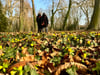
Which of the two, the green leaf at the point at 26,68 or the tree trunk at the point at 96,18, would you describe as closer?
the green leaf at the point at 26,68

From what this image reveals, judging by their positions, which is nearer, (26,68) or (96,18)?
(26,68)

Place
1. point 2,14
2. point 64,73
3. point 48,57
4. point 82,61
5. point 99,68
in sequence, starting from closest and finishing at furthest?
1. point 99,68
2. point 64,73
3. point 82,61
4. point 48,57
5. point 2,14

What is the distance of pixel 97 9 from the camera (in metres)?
7.80

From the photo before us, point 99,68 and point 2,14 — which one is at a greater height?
point 2,14

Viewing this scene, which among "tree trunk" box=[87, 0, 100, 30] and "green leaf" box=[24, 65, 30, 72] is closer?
"green leaf" box=[24, 65, 30, 72]

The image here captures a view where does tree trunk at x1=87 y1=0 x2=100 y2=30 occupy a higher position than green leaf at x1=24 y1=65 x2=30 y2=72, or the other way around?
tree trunk at x1=87 y1=0 x2=100 y2=30

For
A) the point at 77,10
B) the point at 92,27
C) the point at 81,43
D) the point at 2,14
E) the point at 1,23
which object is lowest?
the point at 81,43

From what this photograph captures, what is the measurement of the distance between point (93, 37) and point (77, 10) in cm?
3160

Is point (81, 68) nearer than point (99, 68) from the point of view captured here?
No

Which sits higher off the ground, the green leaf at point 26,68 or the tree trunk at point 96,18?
the tree trunk at point 96,18

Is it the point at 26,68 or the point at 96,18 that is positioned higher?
the point at 96,18

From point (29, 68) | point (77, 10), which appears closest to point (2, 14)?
point (29, 68)

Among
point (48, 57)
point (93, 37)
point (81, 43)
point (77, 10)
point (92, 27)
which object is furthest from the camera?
point (77, 10)

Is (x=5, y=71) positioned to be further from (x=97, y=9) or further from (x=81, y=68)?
(x=97, y=9)
